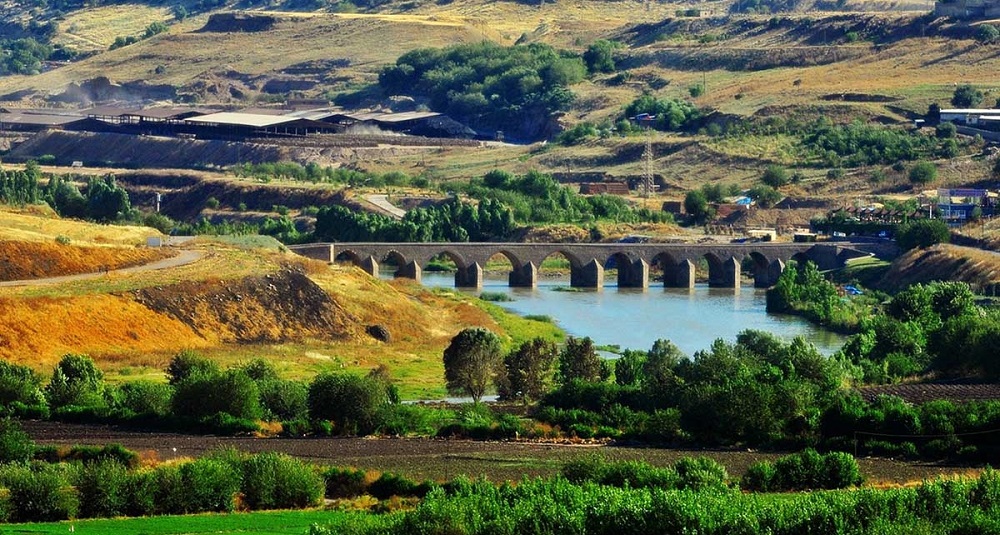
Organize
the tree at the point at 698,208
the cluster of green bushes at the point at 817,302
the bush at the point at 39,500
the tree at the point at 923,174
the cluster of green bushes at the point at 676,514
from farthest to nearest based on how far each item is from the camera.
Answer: the tree at the point at 923,174 < the tree at the point at 698,208 < the cluster of green bushes at the point at 817,302 < the bush at the point at 39,500 < the cluster of green bushes at the point at 676,514

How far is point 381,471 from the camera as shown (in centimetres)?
4128

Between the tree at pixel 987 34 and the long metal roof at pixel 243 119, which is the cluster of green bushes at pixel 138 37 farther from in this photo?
the tree at pixel 987 34

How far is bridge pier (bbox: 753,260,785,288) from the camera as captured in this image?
96.9 meters

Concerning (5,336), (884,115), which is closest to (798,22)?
(884,115)

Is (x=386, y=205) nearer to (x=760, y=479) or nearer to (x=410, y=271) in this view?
(x=410, y=271)

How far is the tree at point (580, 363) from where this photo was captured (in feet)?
191

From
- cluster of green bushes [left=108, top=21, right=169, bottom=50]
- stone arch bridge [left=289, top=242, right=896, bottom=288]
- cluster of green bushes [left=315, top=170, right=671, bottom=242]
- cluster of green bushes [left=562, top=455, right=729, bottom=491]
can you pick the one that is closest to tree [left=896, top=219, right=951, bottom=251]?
stone arch bridge [left=289, top=242, right=896, bottom=288]

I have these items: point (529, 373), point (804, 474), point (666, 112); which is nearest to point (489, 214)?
point (666, 112)

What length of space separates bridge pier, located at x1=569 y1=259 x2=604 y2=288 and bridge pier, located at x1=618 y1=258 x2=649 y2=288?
1.26 metres

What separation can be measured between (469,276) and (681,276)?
9908mm

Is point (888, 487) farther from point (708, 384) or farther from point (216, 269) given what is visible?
point (216, 269)

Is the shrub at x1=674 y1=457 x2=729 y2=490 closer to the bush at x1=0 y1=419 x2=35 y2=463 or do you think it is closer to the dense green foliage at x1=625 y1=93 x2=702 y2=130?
the bush at x1=0 y1=419 x2=35 y2=463

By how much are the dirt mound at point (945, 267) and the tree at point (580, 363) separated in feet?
96.8

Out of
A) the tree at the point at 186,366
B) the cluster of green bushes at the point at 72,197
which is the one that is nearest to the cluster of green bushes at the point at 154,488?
the tree at the point at 186,366
